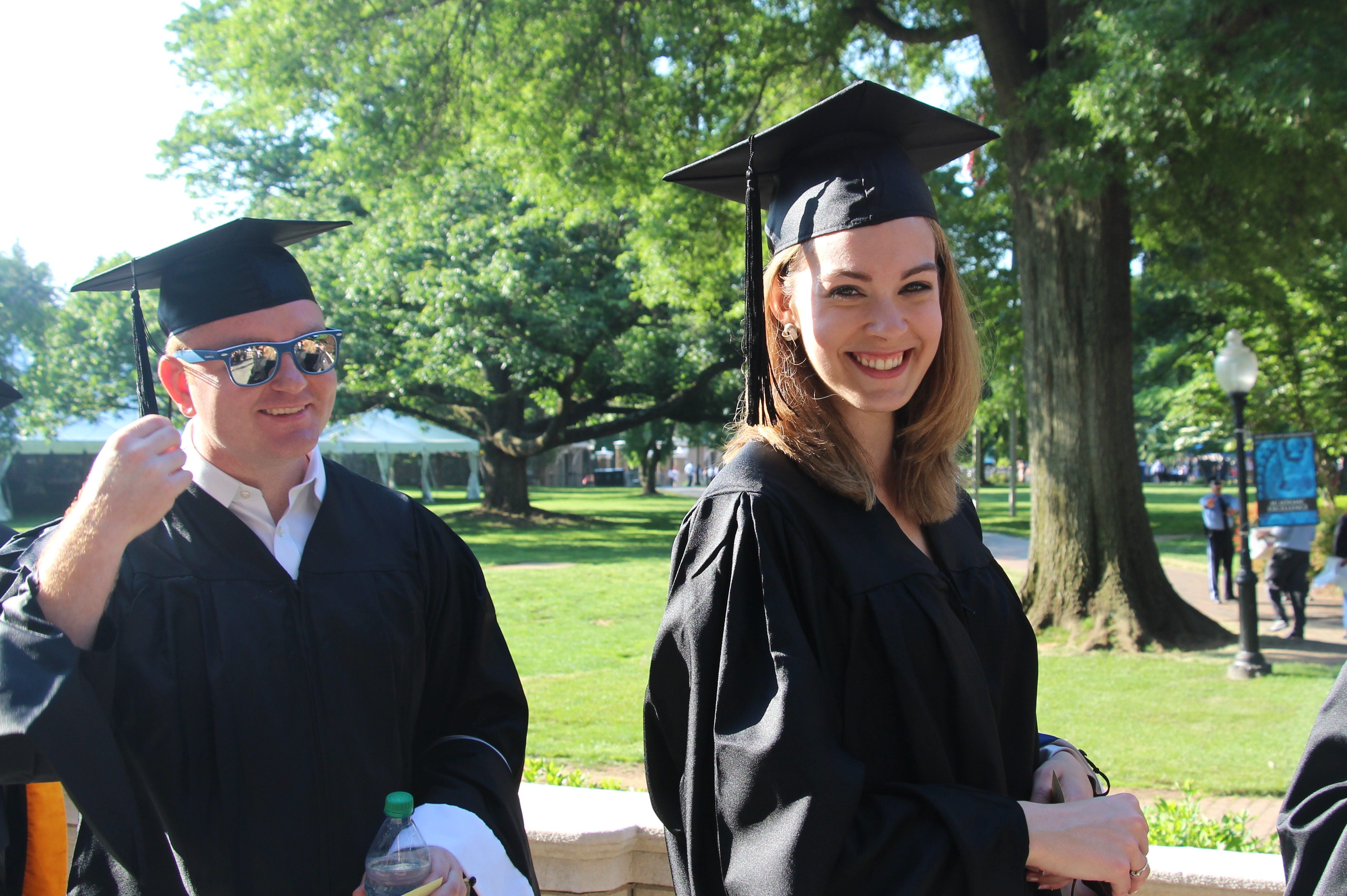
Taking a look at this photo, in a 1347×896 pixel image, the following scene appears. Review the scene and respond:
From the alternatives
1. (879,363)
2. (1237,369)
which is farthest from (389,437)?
(879,363)

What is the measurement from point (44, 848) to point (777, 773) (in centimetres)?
175

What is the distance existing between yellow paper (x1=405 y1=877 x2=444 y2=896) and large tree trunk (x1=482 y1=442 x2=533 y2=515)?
2469 centimetres

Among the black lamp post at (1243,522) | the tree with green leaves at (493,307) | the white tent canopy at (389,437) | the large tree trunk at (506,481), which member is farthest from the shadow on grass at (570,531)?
the black lamp post at (1243,522)

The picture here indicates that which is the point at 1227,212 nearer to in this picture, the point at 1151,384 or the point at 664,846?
the point at 664,846

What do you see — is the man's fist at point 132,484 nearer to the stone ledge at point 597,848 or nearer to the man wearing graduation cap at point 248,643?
the man wearing graduation cap at point 248,643

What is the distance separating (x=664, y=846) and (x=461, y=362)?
1947 centimetres

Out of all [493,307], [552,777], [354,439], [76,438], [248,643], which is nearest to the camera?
[248,643]

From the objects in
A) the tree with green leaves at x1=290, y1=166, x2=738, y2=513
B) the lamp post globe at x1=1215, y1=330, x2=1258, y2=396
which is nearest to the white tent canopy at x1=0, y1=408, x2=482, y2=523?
the tree with green leaves at x1=290, y1=166, x2=738, y2=513

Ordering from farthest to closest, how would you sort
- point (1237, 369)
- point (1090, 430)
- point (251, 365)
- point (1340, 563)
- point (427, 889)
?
point (1237, 369), point (1090, 430), point (1340, 563), point (251, 365), point (427, 889)

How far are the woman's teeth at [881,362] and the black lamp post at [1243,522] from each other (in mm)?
7685

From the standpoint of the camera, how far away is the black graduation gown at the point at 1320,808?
1.60 m

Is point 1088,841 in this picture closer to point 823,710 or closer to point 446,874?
point 823,710

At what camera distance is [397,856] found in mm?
1767

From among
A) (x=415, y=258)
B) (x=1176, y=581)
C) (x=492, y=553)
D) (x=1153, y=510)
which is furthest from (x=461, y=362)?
(x=1153, y=510)
